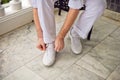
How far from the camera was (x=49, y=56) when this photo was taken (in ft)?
4.25

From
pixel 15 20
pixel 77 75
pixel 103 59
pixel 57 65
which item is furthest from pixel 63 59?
pixel 15 20

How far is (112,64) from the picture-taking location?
4.30ft

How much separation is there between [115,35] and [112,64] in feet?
1.35

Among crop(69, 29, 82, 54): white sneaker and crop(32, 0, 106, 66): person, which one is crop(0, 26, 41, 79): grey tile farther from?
crop(69, 29, 82, 54): white sneaker

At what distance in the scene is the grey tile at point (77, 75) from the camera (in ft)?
3.90

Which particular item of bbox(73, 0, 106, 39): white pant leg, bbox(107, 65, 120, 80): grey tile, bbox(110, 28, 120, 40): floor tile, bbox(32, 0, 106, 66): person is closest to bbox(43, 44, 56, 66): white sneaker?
bbox(32, 0, 106, 66): person

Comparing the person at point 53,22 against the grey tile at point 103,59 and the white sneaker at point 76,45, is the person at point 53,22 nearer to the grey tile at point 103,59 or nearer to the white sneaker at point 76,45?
the white sneaker at point 76,45

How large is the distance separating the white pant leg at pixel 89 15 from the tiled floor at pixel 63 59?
0.19 meters

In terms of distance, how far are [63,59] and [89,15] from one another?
14.5 inches

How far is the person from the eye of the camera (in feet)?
3.82

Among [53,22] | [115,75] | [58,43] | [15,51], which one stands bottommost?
[115,75]

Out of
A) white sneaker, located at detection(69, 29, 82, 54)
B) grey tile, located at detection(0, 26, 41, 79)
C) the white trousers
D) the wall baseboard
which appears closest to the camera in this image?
the white trousers

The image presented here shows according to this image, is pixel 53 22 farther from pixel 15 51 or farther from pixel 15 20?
pixel 15 20

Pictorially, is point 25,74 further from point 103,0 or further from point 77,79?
point 103,0
